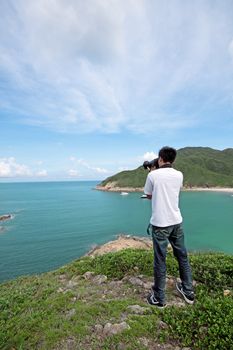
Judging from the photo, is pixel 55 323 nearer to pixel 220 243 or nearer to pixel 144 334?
pixel 144 334

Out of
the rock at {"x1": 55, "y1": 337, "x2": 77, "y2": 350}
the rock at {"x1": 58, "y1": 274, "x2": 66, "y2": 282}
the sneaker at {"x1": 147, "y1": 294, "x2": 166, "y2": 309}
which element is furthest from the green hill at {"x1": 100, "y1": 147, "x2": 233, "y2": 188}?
the rock at {"x1": 55, "y1": 337, "x2": 77, "y2": 350}

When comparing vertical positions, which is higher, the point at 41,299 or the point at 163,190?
the point at 163,190

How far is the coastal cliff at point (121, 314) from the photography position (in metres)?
3.54

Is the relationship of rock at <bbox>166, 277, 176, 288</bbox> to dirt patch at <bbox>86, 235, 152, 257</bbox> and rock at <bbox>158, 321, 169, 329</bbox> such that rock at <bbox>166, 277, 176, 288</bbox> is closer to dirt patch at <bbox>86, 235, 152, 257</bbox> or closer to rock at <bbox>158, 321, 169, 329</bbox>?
rock at <bbox>158, 321, 169, 329</bbox>

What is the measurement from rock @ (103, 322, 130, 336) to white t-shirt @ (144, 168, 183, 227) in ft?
5.70

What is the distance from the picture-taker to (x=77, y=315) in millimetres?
4246

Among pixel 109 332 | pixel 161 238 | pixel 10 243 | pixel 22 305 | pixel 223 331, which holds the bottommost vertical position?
pixel 10 243

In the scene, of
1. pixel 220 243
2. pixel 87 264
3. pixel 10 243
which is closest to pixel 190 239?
pixel 220 243

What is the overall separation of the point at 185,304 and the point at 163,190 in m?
2.26

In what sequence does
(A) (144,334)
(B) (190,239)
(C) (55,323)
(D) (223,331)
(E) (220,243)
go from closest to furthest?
(D) (223,331) < (A) (144,334) < (C) (55,323) < (E) (220,243) < (B) (190,239)

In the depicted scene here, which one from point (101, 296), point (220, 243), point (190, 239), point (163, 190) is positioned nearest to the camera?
point (163, 190)

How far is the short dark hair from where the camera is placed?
176 inches

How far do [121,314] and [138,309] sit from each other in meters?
0.33

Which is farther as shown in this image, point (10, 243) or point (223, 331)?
point (10, 243)
